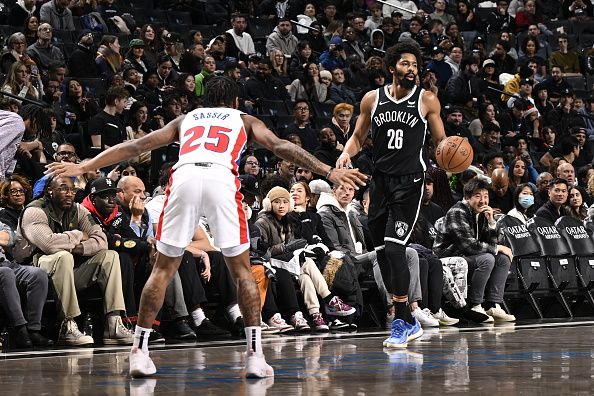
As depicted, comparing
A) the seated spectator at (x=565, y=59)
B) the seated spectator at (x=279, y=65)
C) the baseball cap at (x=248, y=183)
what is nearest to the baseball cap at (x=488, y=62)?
the seated spectator at (x=565, y=59)

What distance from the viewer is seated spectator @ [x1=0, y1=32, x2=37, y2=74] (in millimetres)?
13547

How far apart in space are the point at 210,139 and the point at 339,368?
5.10ft

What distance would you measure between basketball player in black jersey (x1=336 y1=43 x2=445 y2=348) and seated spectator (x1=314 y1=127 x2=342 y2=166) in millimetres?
4781

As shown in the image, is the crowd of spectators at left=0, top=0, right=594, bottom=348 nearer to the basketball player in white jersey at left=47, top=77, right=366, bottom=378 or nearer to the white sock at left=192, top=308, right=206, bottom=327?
the white sock at left=192, top=308, right=206, bottom=327

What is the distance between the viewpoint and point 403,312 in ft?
28.5

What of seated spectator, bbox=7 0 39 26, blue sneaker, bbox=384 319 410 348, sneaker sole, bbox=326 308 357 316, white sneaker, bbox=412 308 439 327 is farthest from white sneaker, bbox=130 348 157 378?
seated spectator, bbox=7 0 39 26

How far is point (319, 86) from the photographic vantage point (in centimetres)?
1694

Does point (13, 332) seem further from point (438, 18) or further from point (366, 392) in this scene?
point (438, 18)

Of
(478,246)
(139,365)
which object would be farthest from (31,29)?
(139,365)

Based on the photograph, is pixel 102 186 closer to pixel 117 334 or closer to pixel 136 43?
pixel 117 334

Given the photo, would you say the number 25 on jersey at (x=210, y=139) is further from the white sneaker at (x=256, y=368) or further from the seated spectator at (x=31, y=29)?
the seated spectator at (x=31, y=29)

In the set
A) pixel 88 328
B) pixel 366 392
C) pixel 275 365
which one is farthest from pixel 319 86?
pixel 366 392

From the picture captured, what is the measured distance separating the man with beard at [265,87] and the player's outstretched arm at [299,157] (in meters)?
9.01

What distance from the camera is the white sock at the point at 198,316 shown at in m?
9.87
